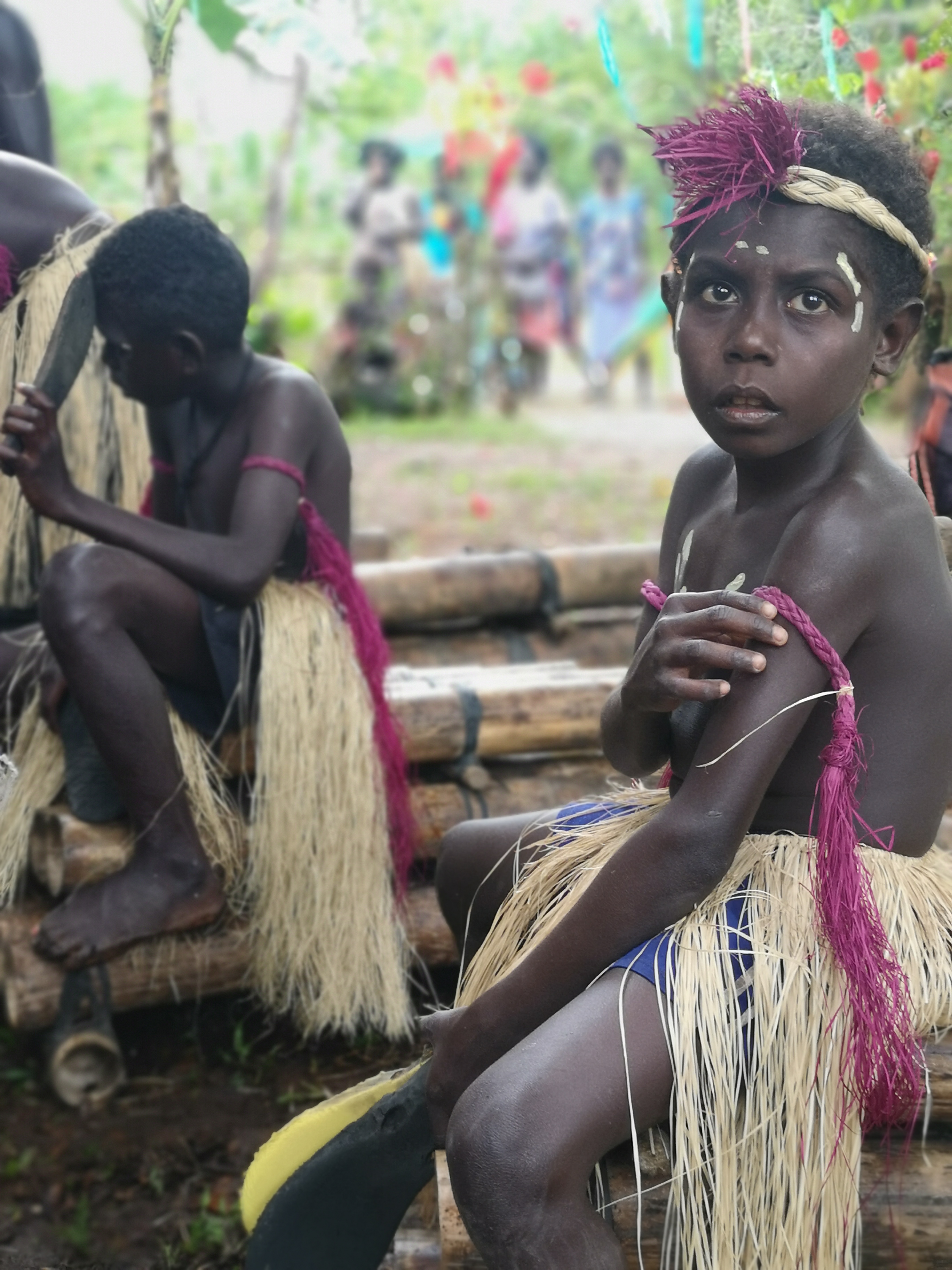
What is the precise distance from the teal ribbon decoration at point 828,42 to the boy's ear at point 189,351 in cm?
128

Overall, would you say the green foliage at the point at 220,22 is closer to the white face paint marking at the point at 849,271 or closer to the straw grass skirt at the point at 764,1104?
the white face paint marking at the point at 849,271

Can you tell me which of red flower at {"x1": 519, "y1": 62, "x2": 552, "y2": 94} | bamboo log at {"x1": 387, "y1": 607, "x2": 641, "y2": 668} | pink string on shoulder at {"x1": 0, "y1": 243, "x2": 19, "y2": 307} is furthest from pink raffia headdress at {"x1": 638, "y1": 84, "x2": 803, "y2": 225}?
red flower at {"x1": 519, "y1": 62, "x2": 552, "y2": 94}

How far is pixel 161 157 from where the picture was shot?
3.68 metres

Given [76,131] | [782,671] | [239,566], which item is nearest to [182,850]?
[239,566]

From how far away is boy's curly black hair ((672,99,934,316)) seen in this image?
174cm

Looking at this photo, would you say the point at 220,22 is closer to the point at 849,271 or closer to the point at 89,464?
the point at 89,464

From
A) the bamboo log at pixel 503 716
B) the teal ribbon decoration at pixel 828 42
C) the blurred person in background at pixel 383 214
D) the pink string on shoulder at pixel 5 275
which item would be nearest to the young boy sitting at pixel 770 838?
the teal ribbon decoration at pixel 828 42

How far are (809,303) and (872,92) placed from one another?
1.21 metres

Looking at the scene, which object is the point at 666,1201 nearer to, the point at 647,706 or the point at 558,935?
the point at 558,935

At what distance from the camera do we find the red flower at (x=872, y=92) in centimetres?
261

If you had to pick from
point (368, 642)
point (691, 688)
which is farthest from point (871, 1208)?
point (368, 642)

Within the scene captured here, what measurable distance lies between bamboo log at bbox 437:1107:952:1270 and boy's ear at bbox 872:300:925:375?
1.02 meters

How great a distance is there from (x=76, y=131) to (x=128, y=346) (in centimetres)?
1172

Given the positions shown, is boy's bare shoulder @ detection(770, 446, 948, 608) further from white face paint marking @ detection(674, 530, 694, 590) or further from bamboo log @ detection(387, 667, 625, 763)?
bamboo log @ detection(387, 667, 625, 763)
